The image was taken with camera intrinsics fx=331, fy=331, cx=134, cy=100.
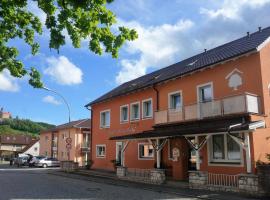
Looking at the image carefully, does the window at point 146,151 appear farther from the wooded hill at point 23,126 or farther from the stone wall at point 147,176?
the wooded hill at point 23,126

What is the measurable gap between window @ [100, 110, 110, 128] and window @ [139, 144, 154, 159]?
5483 mm

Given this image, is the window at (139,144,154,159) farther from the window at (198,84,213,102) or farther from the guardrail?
the guardrail

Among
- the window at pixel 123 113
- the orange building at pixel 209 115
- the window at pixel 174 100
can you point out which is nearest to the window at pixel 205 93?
the orange building at pixel 209 115

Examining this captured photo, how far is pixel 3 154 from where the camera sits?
88750 millimetres

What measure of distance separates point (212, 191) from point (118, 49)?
31.4 feet

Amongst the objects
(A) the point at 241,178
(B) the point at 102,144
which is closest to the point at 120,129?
(B) the point at 102,144

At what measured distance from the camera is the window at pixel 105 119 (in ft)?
95.2

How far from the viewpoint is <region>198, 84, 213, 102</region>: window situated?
18891 millimetres

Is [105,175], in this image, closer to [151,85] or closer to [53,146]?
[151,85]

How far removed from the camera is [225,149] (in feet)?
56.0

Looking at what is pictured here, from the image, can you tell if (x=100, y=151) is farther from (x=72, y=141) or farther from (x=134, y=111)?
(x=72, y=141)

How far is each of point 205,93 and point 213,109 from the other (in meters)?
2.28

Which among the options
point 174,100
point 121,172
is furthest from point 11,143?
point 174,100

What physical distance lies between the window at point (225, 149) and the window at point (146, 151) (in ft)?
19.8
